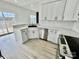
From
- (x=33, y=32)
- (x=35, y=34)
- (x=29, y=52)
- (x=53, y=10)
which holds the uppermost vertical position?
(x=53, y=10)

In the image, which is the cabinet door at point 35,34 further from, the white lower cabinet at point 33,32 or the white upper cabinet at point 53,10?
the white upper cabinet at point 53,10

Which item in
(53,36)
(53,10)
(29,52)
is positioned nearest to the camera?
(29,52)

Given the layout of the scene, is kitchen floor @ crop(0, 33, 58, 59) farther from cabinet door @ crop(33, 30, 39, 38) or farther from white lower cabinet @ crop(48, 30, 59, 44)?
cabinet door @ crop(33, 30, 39, 38)

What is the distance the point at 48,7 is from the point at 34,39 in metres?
2.01

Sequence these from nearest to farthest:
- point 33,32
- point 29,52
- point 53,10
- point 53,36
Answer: point 29,52 → point 53,10 → point 53,36 → point 33,32

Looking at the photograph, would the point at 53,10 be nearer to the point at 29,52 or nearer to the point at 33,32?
the point at 33,32

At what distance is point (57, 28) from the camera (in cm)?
336

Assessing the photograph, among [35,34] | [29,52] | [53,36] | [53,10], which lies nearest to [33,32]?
[35,34]

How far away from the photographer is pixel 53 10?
3250mm

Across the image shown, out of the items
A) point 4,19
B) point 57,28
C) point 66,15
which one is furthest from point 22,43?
point 4,19

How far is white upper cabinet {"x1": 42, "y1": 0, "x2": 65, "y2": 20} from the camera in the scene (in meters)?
2.89

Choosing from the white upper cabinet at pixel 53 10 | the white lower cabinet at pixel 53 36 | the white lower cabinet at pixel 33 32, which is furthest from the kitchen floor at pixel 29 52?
the white upper cabinet at pixel 53 10

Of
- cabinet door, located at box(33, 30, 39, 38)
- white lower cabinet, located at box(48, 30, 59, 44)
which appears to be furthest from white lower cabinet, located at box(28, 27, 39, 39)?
white lower cabinet, located at box(48, 30, 59, 44)

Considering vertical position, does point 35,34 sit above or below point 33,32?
below
